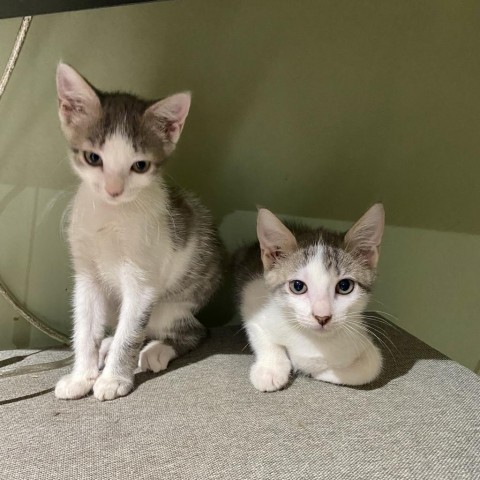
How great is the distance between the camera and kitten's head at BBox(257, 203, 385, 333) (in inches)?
41.8

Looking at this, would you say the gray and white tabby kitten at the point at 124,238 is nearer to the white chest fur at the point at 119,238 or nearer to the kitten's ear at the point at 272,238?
the white chest fur at the point at 119,238

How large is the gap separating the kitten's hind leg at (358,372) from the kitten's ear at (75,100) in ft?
2.39

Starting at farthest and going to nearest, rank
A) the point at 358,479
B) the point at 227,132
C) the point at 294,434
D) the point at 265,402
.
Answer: the point at 227,132 < the point at 265,402 < the point at 294,434 < the point at 358,479

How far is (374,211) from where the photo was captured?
1.10 meters

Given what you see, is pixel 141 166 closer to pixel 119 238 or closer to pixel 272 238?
pixel 119 238

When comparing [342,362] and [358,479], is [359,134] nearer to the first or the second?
[342,362]

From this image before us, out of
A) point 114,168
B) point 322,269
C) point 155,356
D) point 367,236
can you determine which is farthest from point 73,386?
point 367,236

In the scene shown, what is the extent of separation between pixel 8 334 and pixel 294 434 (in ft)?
3.05

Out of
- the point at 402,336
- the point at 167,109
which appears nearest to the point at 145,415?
the point at 167,109

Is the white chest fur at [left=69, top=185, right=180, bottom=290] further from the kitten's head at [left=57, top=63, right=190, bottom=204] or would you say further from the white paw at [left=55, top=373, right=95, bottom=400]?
the white paw at [left=55, top=373, right=95, bottom=400]

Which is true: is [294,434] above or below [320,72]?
below

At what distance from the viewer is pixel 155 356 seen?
1.21m

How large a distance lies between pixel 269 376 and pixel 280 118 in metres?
0.74

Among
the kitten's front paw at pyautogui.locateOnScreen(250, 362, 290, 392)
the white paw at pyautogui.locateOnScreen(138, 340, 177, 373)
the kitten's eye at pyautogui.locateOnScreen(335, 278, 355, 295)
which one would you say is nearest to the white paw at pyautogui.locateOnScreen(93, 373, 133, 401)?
the white paw at pyautogui.locateOnScreen(138, 340, 177, 373)
